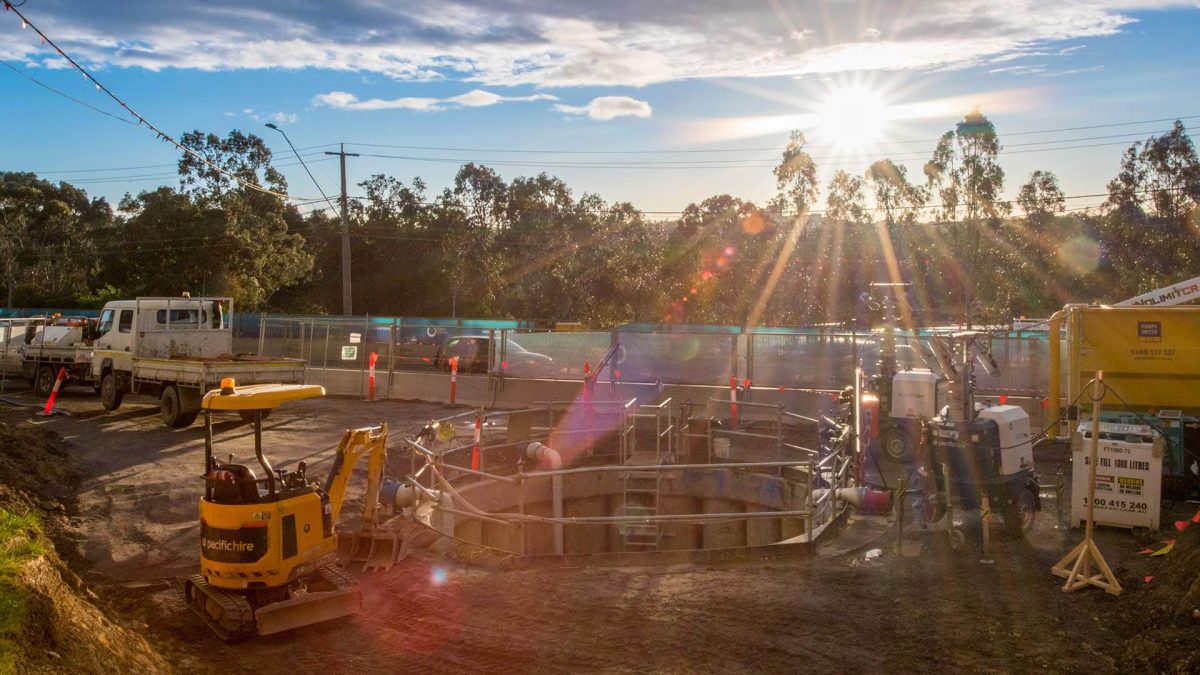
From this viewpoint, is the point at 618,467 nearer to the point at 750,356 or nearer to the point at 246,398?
the point at 246,398

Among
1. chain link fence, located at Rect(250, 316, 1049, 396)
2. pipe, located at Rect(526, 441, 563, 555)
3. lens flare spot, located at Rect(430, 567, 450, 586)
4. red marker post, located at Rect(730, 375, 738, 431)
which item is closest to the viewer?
lens flare spot, located at Rect(430, 567, 450, 586)

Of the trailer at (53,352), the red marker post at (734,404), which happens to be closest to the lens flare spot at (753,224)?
the red marker post at (734,404)

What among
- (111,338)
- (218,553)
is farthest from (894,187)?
(218,553)

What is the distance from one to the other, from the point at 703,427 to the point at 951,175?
3191 cm

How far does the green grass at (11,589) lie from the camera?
5.11 m

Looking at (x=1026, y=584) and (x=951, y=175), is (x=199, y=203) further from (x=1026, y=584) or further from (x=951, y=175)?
(x=1026, y=584)

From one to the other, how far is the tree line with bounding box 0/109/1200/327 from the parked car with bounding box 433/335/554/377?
1302 centimetres

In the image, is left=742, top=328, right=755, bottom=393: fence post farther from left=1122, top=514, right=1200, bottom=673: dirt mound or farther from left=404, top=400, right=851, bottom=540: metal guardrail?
left=1122, top=514, right=1200, bottom=673: dirt mound

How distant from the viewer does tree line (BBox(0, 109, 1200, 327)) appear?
1704 inches

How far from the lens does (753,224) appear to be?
4725 centimetres

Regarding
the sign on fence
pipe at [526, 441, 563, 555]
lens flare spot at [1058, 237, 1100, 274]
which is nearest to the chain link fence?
pipe at [526, 441, 563, 555]

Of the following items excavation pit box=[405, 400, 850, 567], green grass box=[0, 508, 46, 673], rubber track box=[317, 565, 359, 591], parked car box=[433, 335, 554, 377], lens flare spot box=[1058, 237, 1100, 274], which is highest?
lens flare spot box=[1058, 237, 1100, 274]

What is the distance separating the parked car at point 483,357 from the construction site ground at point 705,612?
13.4 meters

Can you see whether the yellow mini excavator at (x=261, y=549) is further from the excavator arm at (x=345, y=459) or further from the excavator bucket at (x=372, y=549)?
the excavator bucket at (x=372, y=549)
